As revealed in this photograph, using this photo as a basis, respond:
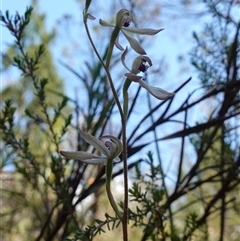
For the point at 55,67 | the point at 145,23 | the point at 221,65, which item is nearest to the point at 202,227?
the point at 221,65

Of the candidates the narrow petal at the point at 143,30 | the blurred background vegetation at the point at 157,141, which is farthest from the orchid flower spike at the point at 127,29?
the blurred background vegetation at the point at 157,141

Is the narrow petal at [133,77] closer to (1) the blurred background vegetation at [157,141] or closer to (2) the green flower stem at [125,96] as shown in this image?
(2) the green flower stem at [125,96]

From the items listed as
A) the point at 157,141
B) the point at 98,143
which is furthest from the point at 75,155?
the point at 157,141

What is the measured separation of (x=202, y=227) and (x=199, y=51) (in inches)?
9.5

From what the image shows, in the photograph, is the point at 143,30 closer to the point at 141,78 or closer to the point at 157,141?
the point at 141,78

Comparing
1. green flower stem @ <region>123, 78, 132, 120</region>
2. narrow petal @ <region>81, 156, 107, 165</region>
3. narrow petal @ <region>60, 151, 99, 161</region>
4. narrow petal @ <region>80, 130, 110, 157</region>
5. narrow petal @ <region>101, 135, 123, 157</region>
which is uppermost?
green flower stem @ <region>123, 78, 132, 120</region>

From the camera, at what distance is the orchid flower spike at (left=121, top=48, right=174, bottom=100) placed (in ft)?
1.09

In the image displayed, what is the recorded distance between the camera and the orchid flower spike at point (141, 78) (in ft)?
1.09

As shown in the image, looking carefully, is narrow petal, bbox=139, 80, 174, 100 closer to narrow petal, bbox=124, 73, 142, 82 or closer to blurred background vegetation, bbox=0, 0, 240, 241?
narrow petal, bbox=124, 73, 142, 82

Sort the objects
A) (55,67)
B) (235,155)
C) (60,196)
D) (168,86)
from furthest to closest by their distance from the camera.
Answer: (55,67) < (168,86) < (235,155) < (60,196)

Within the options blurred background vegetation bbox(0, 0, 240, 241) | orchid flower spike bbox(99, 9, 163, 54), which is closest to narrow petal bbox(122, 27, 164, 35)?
orchid flower spike bbox(99, 9, 163, 54)

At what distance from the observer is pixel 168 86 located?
174 centimetres

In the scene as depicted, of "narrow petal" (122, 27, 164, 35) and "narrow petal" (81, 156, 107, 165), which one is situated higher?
"narrow petal" (122, 27, 164, 35)

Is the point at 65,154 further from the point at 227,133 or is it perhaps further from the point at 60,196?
the point at 227,133
